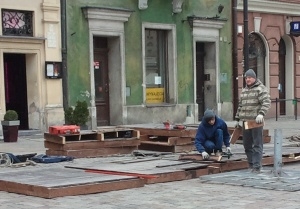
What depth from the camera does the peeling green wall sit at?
19703 millimetres

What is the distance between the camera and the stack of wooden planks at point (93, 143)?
42.3 feet

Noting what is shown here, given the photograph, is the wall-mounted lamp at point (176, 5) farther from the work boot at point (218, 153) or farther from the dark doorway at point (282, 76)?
the work boot at point (218, 153)

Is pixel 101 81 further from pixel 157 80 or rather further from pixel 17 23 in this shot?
pixel 17 23

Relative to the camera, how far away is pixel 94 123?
20156 mm

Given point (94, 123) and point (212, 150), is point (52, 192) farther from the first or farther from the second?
point (94, 123)

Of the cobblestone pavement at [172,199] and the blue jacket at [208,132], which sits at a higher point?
the blue jacket at [208,132]

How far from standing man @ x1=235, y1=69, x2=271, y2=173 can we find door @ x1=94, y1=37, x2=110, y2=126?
421 inches

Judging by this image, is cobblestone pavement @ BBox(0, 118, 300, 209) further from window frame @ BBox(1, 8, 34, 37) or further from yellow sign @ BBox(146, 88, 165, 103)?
yellow sign @ BBox(146, 88, 165, 103)

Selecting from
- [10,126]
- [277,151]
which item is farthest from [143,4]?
[277,151]

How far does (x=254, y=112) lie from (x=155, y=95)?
1194 cm

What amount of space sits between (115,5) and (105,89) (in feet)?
9.04

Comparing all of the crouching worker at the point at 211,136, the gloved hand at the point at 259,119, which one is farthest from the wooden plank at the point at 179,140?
the gloved hand at the point at 259,119

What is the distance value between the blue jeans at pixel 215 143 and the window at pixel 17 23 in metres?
8.80

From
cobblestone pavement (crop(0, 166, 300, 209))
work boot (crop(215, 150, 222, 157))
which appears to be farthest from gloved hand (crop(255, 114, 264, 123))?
cobblestone pavement (crop(0, 166, 300, 209))
